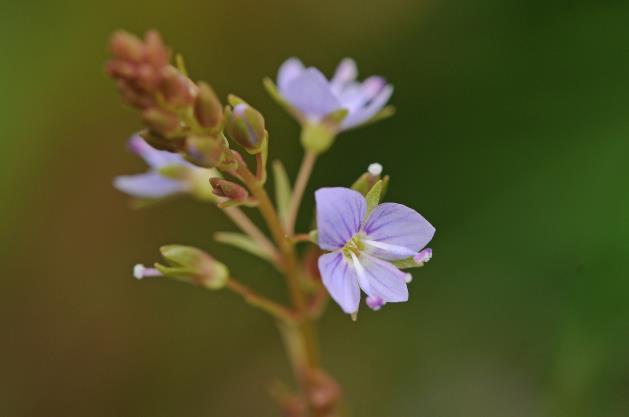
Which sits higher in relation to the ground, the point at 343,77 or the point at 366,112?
the point at 343,77

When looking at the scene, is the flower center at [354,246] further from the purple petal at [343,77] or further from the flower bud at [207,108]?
the purple petal at [343,77]

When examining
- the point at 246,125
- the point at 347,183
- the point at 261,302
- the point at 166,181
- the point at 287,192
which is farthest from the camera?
the point at 347,183

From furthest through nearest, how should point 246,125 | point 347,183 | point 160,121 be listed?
point 347,183 → point 246,125 → point 160,121

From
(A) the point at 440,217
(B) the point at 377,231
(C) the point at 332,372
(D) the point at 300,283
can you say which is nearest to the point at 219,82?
(A) the point at 440,217

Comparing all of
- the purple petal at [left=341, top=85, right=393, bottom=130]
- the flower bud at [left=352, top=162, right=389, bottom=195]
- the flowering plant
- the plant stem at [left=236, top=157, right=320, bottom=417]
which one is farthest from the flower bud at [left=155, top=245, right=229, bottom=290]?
the purple petal at [left=341, top=85, right=393, bottom=130]

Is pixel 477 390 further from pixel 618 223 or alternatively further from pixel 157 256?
pixel 157 256

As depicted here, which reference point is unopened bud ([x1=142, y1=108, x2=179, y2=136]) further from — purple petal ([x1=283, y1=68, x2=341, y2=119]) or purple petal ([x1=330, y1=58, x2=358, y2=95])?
purple petal ([x1=330, y1=58, x2=358, y2=95])

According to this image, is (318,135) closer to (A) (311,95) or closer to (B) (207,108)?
(A) (311,95)

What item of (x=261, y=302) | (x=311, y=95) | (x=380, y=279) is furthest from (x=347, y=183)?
(x=380, y=279)

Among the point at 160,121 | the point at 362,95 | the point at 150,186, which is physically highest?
the point at 362,95
